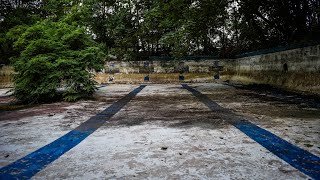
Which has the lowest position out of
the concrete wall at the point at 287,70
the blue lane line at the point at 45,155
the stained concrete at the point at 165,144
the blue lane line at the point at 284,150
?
the blue lane line at the point at 45,155

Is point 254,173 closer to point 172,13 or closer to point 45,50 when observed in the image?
point 45,50

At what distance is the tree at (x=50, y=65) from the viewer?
24.5 ft

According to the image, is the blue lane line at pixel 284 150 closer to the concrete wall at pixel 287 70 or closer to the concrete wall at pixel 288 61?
the concrete wall at pixel 287 70

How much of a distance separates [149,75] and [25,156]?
44.8 ft

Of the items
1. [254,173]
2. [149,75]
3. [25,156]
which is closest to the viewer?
[254,173]

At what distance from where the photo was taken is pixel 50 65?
294 inches

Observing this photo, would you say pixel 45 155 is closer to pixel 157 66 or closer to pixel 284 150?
pixel 284 150

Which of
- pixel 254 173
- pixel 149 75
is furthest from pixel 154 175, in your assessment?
pixel 149 75

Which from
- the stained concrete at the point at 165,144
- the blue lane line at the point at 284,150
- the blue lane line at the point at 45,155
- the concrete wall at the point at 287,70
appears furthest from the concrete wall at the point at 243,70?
the blue lane line at the point at 45,155

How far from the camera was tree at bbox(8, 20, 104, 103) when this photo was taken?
24.5ft

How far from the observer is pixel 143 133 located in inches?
142

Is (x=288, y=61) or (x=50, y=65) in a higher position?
(x=288, y=61)

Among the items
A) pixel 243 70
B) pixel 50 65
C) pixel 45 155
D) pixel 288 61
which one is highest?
pixel 288 61

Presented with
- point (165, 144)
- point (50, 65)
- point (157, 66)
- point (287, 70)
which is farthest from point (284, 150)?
point (157, 66)
